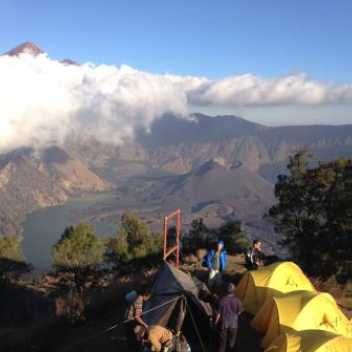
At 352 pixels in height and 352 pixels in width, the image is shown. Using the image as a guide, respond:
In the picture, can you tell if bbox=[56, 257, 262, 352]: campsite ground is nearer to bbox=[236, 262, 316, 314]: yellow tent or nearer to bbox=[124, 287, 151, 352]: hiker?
bbox=[236, 262, 316, 314]: yellow tent

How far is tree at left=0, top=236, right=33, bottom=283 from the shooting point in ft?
186

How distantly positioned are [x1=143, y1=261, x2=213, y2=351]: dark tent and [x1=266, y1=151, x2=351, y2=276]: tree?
23.6 m

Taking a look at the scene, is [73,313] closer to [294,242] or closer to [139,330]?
[139,330]

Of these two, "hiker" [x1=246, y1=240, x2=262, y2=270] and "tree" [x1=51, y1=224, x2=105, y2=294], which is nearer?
"hiker" [x1=246, y1=240, x2=262, y2=270]

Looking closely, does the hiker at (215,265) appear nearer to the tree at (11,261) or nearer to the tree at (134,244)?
the tree at (134,244)

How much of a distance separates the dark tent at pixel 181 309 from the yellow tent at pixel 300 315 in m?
2.13

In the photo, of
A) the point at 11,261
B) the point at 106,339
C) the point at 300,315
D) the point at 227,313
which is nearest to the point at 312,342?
the point at 300,315

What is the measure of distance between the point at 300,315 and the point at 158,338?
519 centimetres

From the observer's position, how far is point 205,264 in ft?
56.0

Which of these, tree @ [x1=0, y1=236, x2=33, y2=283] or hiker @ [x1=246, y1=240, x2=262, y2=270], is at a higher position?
hiker @ [x1=246, y1=240, x2=262, y2=270]

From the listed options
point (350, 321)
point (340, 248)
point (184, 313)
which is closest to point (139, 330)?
point (184, 313)

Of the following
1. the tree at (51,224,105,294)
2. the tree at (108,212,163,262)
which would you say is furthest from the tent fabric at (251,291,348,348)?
the tree at (51,224,105,294)

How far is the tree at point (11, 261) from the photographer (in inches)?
2233

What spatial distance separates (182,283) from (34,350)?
5.53 m
